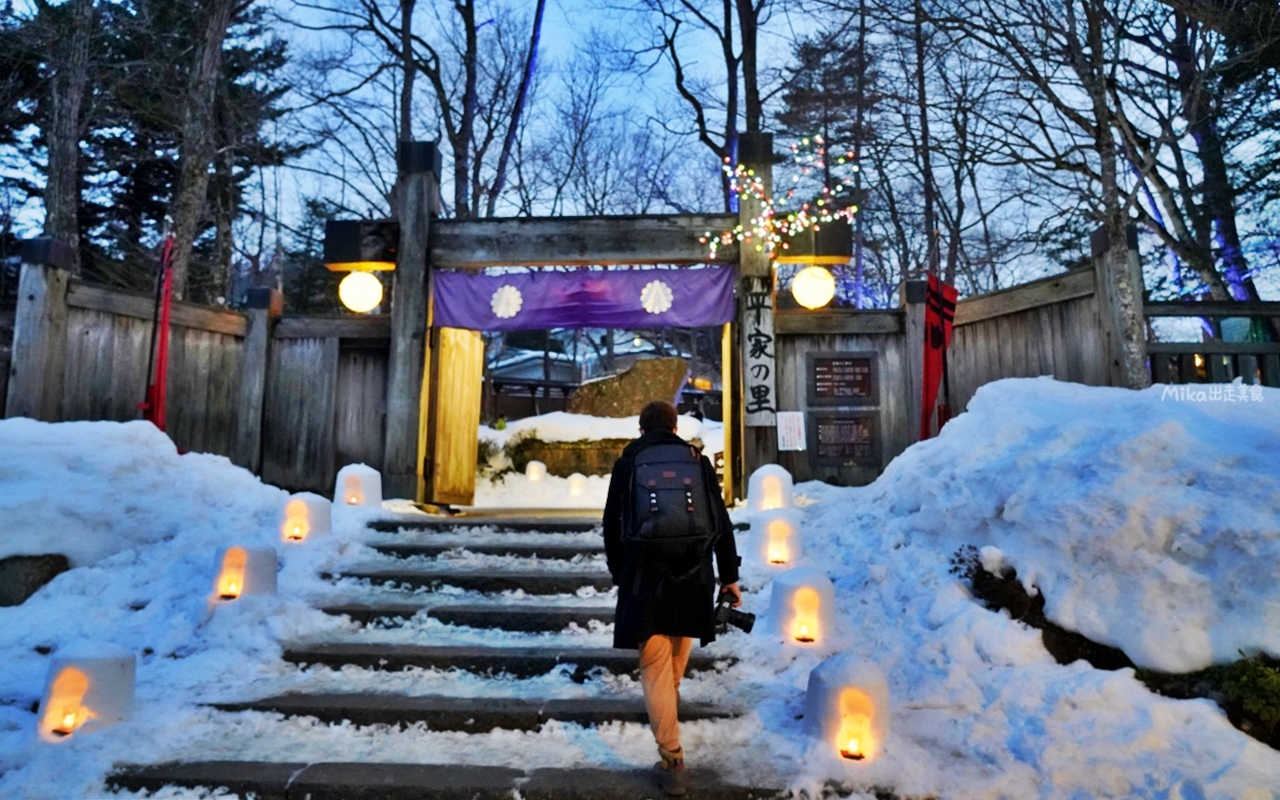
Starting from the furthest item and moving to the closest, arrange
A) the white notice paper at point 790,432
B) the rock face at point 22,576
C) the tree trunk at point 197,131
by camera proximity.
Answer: the tree trunk at point 197,131
the white notice paper at point 790,432
the rock face at point 22,576

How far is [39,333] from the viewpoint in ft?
25.9

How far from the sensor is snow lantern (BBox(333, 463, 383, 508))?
25.9ft

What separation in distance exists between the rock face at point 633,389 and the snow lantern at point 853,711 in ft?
45.1

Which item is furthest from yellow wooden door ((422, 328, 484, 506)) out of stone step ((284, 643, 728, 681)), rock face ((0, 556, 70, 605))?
stone step ((284, 643, 728, 681))

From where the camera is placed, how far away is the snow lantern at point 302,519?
669 centimetres

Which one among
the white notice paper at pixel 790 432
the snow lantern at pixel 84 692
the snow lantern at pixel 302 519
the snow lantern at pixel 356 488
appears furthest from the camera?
the white notice paper at pixel 790 432

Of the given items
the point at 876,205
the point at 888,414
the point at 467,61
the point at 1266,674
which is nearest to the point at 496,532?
the point at 888,414

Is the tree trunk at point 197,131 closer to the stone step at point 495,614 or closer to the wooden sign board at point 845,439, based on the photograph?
the stone step at point 495,614

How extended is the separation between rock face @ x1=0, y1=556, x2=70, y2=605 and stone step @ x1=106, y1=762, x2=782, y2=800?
3.08 metres

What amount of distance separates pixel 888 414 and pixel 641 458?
661cm

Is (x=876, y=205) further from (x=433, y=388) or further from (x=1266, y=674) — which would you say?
(x=1266, y=674)

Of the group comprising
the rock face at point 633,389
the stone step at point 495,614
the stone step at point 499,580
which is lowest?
the stone step at point 495,614

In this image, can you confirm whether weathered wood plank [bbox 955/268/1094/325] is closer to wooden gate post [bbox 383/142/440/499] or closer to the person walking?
the person walking

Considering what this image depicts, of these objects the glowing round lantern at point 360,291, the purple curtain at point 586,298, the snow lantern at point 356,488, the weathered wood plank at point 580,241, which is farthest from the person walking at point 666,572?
the glowing round lantern at point 360,291
